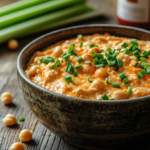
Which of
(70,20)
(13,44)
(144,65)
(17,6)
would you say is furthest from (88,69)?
(17,6)

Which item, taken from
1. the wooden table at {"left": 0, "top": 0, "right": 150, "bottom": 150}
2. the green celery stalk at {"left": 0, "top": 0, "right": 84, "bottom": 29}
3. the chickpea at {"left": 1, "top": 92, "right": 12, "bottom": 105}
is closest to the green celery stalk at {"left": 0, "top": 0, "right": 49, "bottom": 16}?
the green celery stalk at {"left": 0, "top": 0, "right": 84, "bottom": 29}

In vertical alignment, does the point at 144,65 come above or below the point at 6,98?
above

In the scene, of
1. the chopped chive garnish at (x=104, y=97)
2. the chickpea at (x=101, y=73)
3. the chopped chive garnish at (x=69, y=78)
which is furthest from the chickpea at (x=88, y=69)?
the chopped chive garnish at (x=104, y=97)

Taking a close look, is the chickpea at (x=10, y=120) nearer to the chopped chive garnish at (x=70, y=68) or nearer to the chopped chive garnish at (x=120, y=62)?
the chopped chive garnish at (x=70, y=68)

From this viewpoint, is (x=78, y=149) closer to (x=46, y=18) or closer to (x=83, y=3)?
(x=46, y=18)

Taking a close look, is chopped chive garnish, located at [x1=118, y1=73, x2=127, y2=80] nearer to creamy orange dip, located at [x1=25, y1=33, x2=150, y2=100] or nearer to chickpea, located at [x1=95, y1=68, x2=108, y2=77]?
creamy orange dip, located at [x1=25, y1=33, x2=150, y2=100]

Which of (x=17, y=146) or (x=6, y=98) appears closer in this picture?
(x=17, y=146)

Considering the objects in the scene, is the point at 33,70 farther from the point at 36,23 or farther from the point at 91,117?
the point at 36,23
